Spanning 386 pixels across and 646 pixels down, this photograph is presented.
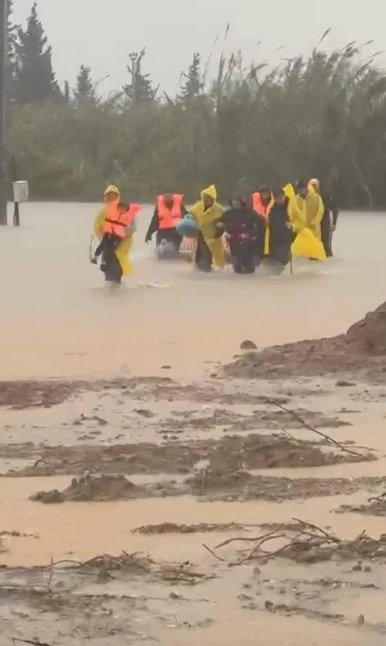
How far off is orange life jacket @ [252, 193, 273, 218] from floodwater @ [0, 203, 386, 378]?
1.05 meters

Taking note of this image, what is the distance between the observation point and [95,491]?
6.69m

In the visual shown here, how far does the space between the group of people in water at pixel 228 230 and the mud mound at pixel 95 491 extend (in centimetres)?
1320

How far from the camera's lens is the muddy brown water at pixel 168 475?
486cm

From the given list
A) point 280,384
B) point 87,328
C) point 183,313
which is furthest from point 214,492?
point 183,313

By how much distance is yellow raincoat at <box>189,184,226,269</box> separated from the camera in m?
23.0

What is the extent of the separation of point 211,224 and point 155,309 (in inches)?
252

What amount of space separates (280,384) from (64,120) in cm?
5185

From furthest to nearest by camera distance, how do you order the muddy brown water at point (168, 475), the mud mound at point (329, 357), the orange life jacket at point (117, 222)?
the orange life jacket at point (117, 222), the mud mound at point (329, 357), the muddy brown water at point (168, 475)

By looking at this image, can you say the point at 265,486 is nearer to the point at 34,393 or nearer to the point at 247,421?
the point at 247,421

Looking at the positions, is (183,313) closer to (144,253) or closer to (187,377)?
(187,377)

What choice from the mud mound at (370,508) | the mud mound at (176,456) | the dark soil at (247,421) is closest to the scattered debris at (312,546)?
the mud mound at (370,508)

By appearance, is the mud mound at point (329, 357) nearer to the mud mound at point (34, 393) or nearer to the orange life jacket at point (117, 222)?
the mud mound at point (34, 393)

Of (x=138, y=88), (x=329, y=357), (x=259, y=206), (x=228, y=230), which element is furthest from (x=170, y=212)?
(x=138, y=88)

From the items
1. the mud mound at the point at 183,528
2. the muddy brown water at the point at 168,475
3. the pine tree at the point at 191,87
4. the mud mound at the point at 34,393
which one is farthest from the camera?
the pine tree at the point at 191,87
